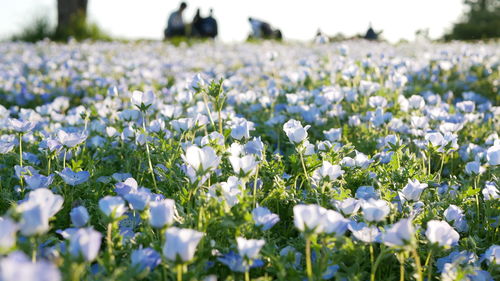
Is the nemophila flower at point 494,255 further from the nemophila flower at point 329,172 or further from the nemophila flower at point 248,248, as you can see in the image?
the nemophila flower at point 248,248

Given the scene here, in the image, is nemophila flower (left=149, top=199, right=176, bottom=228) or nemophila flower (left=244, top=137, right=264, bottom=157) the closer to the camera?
nemophila flower (left=149, top=199, right=176, bottom=228)

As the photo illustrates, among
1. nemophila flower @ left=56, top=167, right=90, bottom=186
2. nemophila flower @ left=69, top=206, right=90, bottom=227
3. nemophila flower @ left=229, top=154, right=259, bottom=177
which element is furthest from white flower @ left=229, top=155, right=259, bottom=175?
nemophila flower @ left=56, top=167, right=90, bottom=186

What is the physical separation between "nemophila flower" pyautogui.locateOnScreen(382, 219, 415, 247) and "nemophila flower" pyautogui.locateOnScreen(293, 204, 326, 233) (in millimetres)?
198

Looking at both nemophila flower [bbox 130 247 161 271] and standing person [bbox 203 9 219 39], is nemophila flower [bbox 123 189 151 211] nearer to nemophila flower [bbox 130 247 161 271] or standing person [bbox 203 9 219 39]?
nemophila flower [bbox 130 247 161 271]

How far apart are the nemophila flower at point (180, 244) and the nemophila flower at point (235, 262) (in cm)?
25

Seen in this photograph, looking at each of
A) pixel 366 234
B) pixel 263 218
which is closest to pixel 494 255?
pixel 366 234

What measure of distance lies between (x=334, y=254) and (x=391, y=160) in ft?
2.72

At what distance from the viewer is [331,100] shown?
327 cm

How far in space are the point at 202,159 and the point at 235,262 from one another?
35 centimetres

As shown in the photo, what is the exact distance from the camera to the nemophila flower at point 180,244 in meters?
1.19

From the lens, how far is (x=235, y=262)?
1475 millimetres

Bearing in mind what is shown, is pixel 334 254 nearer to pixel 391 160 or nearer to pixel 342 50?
pixel 391 160

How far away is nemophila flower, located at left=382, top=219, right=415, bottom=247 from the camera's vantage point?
1251 mm

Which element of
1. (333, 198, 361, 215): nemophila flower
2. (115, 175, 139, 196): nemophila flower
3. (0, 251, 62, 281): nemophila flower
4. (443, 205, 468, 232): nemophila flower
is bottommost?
(443, 205, 468, 232): nemophila flower
